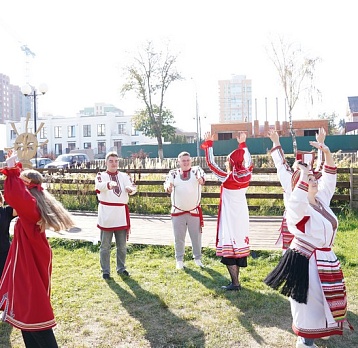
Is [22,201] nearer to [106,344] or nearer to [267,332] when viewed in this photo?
[106,344]

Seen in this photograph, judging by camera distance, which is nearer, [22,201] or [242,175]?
[22,201]

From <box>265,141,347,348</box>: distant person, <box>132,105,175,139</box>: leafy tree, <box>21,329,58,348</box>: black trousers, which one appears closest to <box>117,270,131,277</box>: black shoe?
<box>21,329,58,348</box>: black trousers

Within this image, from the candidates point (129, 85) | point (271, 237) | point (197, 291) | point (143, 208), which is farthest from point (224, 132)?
point (197, 291)

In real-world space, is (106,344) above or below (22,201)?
below

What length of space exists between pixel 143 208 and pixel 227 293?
684cm

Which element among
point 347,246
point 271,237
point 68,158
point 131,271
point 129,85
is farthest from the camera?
point 129,85

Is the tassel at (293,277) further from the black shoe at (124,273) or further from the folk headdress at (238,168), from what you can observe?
the black shoe at (124,273)

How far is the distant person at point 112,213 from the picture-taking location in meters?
6.56

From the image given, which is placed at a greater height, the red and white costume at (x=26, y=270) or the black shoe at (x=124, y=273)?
the red and white costume at (x=26, y=270)

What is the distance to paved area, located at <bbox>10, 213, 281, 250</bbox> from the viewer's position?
8.36 metres

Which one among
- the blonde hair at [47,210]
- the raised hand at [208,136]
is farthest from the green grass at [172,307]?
the raised hand at [208,136]

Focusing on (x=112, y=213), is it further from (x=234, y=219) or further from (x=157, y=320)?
A: (x=157, y=320)

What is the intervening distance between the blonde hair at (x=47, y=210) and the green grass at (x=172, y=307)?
53.8 inches

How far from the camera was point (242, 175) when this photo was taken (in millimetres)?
5812
